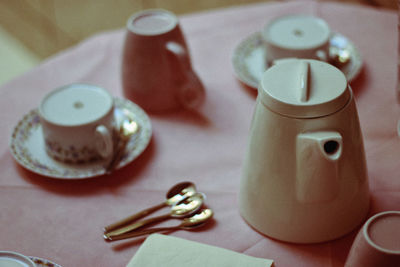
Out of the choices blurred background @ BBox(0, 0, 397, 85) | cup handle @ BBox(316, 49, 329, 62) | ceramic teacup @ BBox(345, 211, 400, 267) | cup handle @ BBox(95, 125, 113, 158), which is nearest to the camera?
ceramic teacup @ BBox(345, 211, 400, 267)

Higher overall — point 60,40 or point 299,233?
point 299,233

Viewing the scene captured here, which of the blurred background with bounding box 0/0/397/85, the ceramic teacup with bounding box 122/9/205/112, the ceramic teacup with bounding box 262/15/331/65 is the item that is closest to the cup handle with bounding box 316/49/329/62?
the ceramic teacup with bounding box 262/15/331/65

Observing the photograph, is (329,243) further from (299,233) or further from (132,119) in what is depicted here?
(132,119)

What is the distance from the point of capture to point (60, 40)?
237 centimetres

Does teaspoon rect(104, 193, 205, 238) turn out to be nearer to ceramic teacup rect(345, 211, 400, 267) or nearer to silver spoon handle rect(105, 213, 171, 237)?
silver spoon handle rect(105, 213, 171, 237)

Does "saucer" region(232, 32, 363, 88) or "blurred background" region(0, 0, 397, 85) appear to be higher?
"saucer" region(232, 32, 363, 88)

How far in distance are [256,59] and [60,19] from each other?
1.72 m

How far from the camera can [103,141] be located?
717 millimetres

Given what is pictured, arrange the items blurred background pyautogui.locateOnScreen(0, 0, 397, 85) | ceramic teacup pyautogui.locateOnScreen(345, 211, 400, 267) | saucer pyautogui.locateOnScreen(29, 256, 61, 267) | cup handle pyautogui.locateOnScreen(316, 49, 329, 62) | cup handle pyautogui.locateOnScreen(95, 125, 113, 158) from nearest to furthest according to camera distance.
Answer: ceramic teacup pyautogui.locateOnScreen(345, 211, 400, 267), saucer pyautogui.locateOnScreen(29, 256, 61, 267), cup handle pyautogui.locateOnScreen(95, 125, 113, 158), cup handle pyautogui.locateOnScreen(316, 49, 329, 62), blurred background pyautogui.locateOnScreen(0, 0, 397, 85)

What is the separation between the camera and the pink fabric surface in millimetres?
619

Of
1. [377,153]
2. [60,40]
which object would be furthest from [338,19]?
[60,40]

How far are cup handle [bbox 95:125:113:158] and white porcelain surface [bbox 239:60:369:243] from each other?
201mm

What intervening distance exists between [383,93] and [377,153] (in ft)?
0.48

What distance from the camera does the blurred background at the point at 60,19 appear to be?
2348 millimetres
